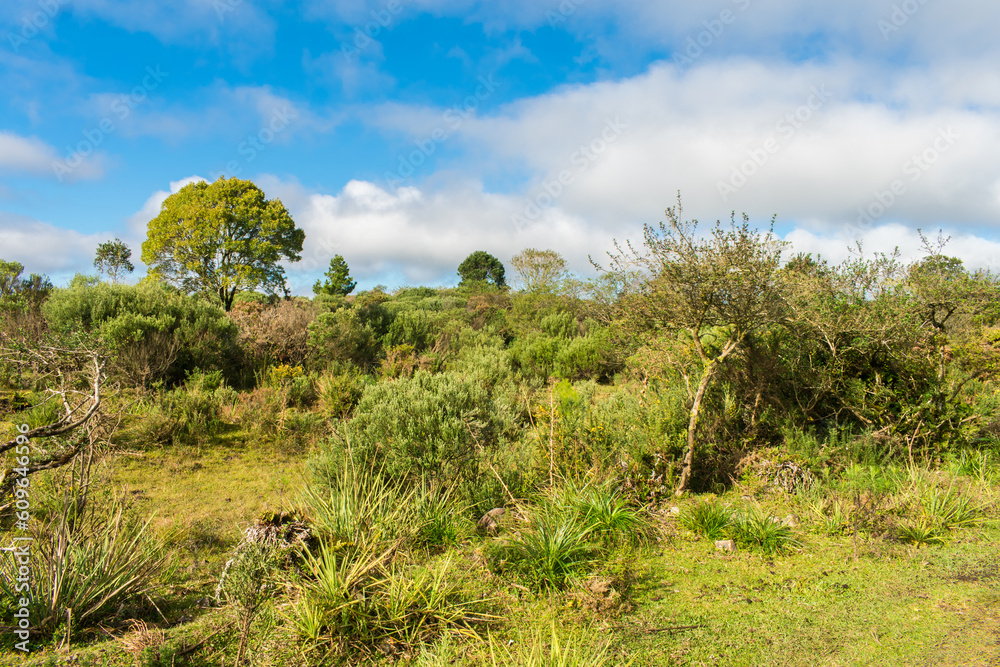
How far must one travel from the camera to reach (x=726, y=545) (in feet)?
15.3

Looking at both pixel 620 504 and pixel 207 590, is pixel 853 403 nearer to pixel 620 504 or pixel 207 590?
pixel 620 504

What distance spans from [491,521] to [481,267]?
2062 inches

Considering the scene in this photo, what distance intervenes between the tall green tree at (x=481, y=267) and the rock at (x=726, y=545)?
51.3 meters

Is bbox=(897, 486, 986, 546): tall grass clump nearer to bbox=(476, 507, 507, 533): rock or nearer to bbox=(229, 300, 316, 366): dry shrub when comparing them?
bbox=(476, 507, 507, 533): rock

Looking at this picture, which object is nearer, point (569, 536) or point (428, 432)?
point (569, 536)

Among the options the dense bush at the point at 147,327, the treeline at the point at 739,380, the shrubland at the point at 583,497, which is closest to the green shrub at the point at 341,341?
the dense bush at the point at 147,327

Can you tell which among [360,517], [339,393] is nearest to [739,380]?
[360,517]

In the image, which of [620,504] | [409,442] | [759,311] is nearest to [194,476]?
[409,442]

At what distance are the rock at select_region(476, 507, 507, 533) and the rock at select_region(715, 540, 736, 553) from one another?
2.03 metres

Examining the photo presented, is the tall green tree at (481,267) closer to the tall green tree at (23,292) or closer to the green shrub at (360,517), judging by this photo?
the tall green tree at (23,292)

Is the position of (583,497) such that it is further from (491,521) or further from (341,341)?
(341,341)

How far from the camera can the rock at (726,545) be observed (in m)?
4.63

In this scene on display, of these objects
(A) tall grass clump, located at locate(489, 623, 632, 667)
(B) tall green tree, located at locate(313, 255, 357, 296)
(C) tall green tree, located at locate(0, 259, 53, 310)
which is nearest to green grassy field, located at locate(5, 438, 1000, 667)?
(A) tall grass clump, located at locate(489, 623, 632, 667)

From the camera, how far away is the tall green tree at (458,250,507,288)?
2205 inches
